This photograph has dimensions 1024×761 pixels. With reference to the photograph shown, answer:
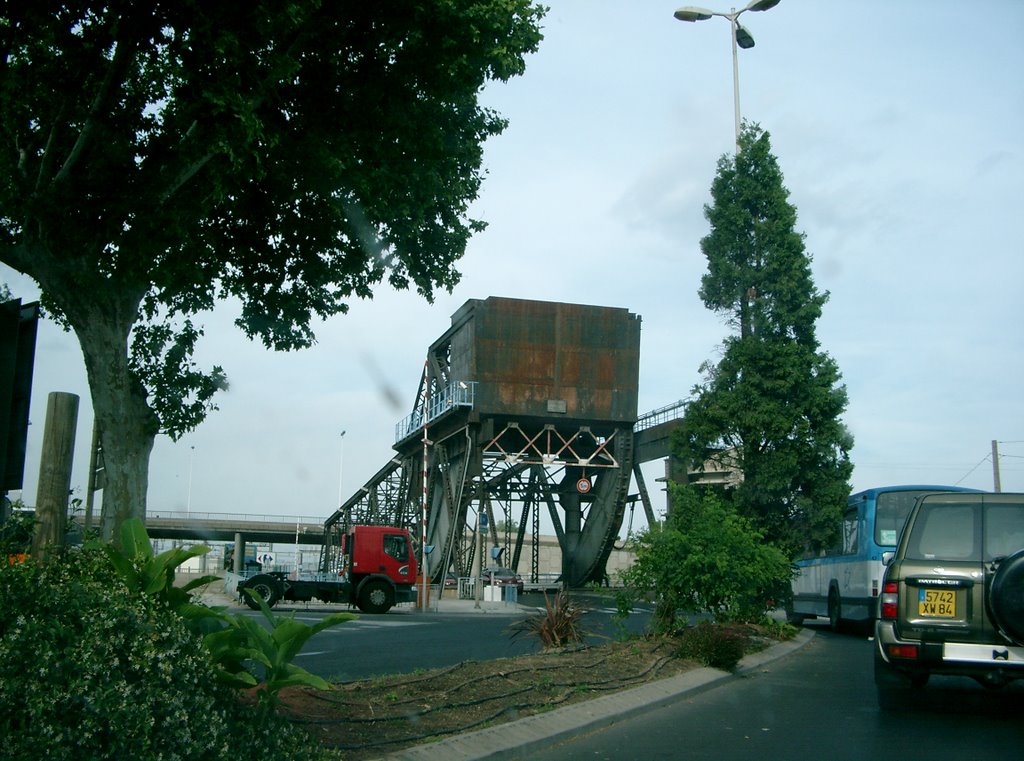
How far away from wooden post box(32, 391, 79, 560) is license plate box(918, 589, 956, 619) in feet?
23.4

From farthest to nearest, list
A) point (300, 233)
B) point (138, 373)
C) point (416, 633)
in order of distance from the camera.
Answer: point (416, 633), point (300, 233), point (138, 373)

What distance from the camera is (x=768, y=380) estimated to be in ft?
71.7

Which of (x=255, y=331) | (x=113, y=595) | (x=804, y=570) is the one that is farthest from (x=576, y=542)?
(x=113, y=595)

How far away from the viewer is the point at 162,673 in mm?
4785

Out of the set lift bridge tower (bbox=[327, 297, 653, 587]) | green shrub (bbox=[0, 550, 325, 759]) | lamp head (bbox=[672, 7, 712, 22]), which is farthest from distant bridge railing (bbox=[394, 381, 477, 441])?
green shrub (bbox=[0, 550, 325, 759])

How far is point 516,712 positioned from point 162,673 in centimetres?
439

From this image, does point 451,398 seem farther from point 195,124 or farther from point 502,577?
point 195,124

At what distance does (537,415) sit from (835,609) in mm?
27540

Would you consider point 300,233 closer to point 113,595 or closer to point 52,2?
point 52,2

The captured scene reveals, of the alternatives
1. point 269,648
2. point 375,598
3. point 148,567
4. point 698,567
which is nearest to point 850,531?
point 698,567

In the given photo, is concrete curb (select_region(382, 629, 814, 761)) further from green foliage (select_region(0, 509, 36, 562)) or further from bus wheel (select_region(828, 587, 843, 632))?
bus wheel (select_region(828, 587, 843, 632))

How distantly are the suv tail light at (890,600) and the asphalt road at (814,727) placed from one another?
3.06 ft

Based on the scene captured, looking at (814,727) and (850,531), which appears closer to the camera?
(814,727)

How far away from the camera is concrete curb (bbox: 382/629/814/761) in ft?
22.8
